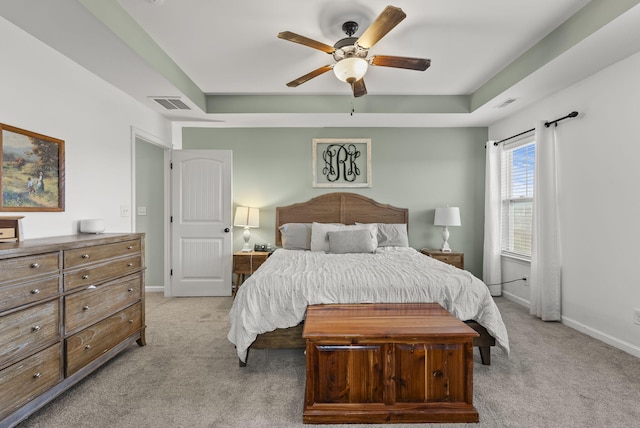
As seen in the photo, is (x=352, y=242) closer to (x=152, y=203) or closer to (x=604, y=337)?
(x=604, y=337)

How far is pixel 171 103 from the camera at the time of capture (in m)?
3.65

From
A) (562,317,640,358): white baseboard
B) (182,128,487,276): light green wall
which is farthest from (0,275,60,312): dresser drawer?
(562,317,640,358): white baseboard

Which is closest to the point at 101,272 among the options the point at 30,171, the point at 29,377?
the point at 29,377

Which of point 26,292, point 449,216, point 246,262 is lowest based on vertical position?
point 246,262

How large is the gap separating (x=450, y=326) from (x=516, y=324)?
1.93m

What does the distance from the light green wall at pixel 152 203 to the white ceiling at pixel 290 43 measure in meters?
1.16

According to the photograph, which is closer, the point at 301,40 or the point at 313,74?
the point at 301,40

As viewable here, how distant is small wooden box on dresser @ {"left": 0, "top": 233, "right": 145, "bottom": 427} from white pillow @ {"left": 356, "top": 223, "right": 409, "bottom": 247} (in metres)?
2.93

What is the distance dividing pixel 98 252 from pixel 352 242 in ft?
8.21

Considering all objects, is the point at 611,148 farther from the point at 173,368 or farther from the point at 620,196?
the point at 173,368

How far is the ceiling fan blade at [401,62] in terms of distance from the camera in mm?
2486

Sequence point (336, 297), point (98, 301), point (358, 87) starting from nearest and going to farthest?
1. point (98, 301)
2. point (336, 297)
3. point (358, 87)

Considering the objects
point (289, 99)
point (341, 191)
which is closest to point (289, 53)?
point (289, 99)

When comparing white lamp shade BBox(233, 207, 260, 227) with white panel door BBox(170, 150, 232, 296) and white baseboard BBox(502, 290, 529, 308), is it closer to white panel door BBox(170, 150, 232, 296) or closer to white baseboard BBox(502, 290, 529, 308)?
white panel door BBox(170, 150, 232, 296)
